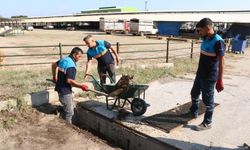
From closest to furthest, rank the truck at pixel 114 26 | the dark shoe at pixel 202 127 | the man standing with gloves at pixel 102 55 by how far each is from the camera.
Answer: the dark shoe at pixel 202 127 → the man standing with gloves at pixel 102 55 → the truck at pixel 114 26

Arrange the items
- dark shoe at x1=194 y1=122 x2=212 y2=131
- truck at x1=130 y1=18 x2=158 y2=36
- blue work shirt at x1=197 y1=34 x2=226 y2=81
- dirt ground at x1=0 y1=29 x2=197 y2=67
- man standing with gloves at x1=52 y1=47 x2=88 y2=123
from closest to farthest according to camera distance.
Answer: blue work shirt at x1=197 y1=34 x2=226 y2=81
dark shoe at x1=194 y1=122 x2=212 y2=131
man standing with gloves at x1=52 y1=47 x2=88 y2=123
dirt ground at x1=0 y1=29 x2=197 y2=67
truck at x1=130 y1=18 x2=158 y2=36

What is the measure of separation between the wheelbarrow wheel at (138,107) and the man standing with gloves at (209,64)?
40.9 inches

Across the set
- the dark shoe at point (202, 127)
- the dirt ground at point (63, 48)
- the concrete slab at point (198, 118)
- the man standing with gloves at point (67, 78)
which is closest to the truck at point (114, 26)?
the dirt ground at point (63, 48)

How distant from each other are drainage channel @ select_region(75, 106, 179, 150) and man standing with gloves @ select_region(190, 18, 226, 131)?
0.94m

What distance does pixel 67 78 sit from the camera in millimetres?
5422

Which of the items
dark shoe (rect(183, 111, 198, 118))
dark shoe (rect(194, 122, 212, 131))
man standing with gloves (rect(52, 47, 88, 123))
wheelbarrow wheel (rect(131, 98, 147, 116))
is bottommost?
dark shoe (rect(194, 122, 212, 131))

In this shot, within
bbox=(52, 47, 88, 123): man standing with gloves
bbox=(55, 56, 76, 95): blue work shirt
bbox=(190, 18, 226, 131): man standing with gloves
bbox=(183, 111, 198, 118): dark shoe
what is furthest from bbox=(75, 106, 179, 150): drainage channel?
bbox=(183, 111, 198, 118): dark shoe

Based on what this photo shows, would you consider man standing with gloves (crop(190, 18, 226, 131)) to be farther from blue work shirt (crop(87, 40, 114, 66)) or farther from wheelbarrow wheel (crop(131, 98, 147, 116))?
blue work shirt (crop(87, 40, 114, 66))

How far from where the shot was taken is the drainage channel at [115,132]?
4.72 meters

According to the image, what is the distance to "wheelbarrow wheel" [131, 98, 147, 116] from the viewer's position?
5598 mm

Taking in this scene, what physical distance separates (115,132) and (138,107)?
67cm

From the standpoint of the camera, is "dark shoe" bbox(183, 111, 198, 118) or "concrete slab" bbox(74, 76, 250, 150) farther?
"dark shoe" bbox(183, 111, 198, 118)

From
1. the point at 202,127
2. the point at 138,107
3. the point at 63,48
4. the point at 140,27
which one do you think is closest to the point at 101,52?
the point at 138,107

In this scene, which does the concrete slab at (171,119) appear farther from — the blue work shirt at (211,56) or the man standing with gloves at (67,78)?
the man standing with gloves at (67,78)
